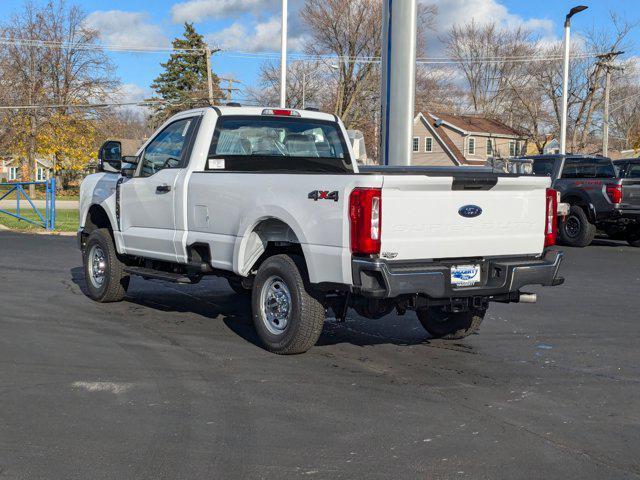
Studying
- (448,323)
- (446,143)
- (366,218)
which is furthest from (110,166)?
(446,143)

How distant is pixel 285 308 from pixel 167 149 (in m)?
2.63

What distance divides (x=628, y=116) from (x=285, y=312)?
228ft

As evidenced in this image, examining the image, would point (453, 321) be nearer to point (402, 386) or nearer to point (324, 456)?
point (402, 386)

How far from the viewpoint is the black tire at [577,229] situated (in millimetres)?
17875

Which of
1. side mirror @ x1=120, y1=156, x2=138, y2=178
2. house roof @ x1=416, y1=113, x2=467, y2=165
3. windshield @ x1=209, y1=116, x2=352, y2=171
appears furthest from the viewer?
house roof @ x1=416, y1=113, x2=467, y2=165

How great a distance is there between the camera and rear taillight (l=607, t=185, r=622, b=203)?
56.3 ft

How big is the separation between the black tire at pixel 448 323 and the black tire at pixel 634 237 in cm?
1249

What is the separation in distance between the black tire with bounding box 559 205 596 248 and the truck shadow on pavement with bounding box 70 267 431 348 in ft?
32.6

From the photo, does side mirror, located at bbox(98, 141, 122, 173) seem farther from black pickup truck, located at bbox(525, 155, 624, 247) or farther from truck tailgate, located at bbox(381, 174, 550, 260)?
black pickup truck, located at bbox(525, 155, 624, 247)

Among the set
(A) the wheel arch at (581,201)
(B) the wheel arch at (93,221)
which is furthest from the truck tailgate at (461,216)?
(A) the wheel arch at (581,201)

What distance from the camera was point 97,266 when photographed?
9508 mm

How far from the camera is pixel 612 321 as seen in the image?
28.6ft

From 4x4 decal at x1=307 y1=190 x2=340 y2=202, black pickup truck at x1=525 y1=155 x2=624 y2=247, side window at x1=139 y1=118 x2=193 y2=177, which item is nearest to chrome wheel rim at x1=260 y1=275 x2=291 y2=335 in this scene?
4x4 decal at x1=307 y1=190 x2=340 y2=202

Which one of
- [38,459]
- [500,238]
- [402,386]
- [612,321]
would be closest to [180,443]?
[38,459]
